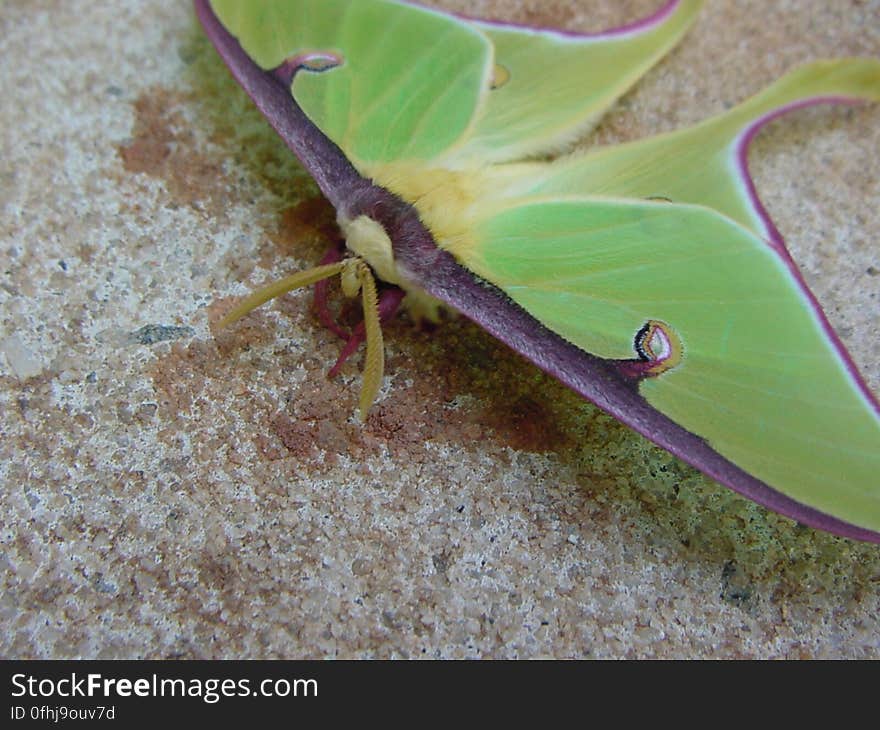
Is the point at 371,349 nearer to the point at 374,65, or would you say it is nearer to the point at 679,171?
the point at 374,65

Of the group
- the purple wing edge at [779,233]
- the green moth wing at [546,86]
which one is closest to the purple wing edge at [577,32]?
the green moth wing at [546,86]

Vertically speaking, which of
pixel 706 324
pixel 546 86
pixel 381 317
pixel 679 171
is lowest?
pixel 706 324

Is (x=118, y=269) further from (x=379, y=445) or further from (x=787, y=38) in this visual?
(x=787, y=38)

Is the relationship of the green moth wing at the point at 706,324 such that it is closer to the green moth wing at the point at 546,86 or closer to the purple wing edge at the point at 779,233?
the purple wing edge at the point at 779,233

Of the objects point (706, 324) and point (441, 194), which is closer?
point (706, 324)

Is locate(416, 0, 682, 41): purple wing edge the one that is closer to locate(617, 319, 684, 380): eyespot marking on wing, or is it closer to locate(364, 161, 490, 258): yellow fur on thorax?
locate(364, 161, 490, 258): yellow fur on thorax

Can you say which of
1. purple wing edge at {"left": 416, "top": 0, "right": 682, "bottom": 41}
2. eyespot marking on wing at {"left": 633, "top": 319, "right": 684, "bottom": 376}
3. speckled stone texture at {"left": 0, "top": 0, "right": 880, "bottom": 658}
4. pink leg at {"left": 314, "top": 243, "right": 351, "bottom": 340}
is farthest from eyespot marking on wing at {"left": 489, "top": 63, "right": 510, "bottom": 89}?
eyespot marking on wing at {"left": 633, "top": 319, "right": 684, "bottom": 376}

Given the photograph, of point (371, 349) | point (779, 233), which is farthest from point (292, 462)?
point (779, 233)

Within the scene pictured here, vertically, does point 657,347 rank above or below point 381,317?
below
